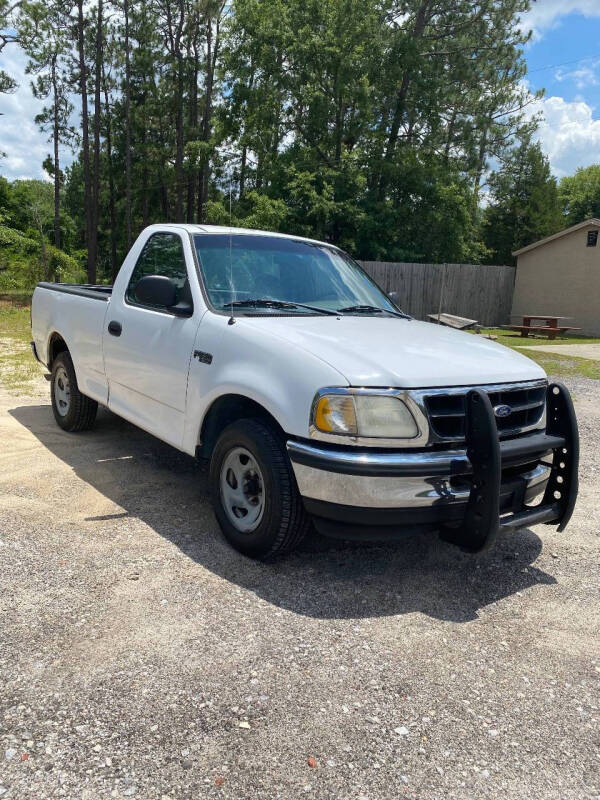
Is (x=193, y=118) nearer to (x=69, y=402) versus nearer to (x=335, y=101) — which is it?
(x=335, y=101)

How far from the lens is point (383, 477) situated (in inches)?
124

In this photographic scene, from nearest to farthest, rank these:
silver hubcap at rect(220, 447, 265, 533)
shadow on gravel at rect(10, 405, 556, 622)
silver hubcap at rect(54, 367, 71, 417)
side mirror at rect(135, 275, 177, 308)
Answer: shadow on gravel at rect(10, 405, 556, 622), silver hubcap at rect(220, 447, 265, 533), side mirror at rect(135, 275, 177, 308), silver hubcap at rect(54, 367, 71, 417)

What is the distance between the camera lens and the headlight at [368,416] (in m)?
3.19

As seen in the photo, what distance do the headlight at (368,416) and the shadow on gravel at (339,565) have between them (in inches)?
35.8

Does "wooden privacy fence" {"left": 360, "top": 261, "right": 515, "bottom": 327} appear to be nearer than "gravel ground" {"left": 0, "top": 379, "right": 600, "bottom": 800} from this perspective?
No

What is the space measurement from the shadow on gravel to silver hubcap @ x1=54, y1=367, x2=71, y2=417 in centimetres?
123

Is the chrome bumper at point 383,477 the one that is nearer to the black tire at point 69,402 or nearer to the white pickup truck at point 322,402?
the white pickup truck at point 322,402

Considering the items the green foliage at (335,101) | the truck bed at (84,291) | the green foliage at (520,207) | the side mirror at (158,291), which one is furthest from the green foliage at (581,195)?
the side mirror at (158,291)

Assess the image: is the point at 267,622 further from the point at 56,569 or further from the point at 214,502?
the point at 56,569

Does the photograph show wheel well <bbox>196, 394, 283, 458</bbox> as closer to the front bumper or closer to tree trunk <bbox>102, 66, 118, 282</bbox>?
the front bumper

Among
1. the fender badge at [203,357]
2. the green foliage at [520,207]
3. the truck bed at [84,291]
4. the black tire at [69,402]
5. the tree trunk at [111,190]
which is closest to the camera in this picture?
the fender badge at [203,357]

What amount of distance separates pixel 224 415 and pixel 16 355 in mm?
8905

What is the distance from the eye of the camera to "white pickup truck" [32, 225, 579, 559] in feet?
10.5

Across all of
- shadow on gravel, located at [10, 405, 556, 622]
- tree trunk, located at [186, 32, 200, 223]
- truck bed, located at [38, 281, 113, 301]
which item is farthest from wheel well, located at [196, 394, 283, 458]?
tree trunk, located at [186, 32, 200, 223]
